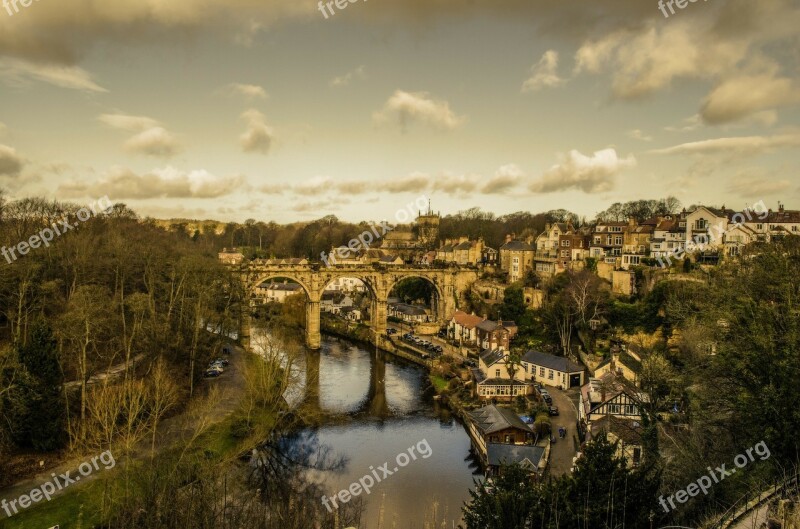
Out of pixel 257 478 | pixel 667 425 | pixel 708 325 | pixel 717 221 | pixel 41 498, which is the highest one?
pixel 717 221

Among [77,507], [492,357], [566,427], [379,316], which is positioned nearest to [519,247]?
[379,316]

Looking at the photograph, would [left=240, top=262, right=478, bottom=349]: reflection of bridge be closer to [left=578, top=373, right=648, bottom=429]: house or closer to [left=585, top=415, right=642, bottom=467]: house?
[left=578, top=373, right=648, bottom=429]: house

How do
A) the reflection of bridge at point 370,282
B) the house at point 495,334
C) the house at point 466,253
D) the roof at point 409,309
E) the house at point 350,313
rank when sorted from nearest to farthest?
the house at point 495,334
the reflection of bridge at point 370,282
the roof at point 409,309
the house at point 350,313
the house at point 466,253

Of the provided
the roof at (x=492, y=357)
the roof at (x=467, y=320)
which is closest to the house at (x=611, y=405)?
the roof at (x=492, y=357)

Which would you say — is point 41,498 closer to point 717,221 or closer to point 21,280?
point 21,280

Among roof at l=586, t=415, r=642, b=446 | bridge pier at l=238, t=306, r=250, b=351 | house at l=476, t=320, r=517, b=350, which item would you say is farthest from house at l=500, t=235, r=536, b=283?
roof at l=586, t=415, r=642, b=446

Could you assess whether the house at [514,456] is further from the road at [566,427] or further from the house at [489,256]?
the house at [489,256]

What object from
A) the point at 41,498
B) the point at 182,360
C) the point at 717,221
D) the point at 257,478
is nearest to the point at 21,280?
the point at 182,360
